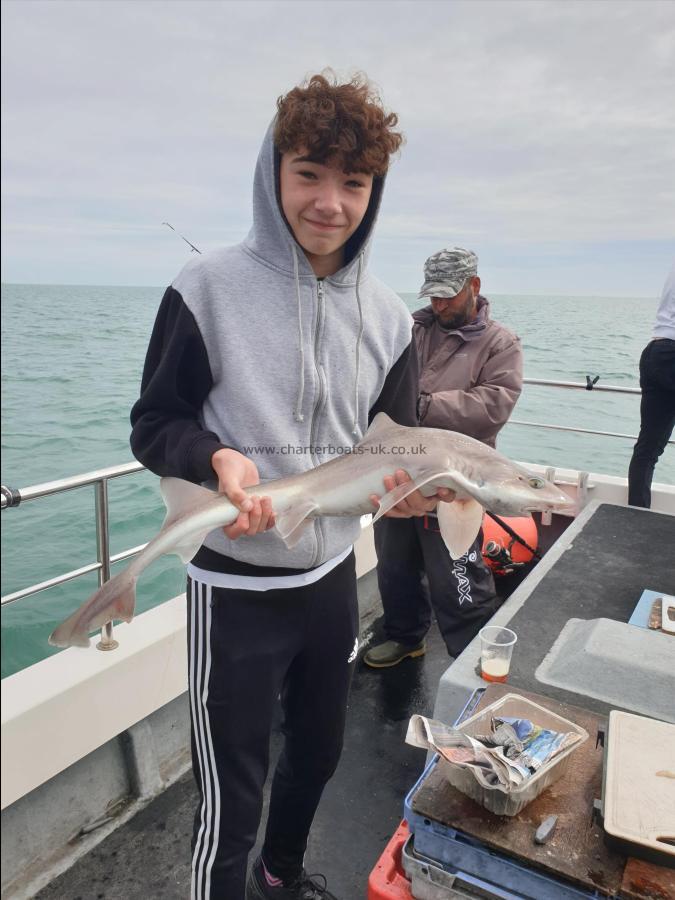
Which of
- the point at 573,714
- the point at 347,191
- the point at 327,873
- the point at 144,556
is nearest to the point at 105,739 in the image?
the point at 327,873

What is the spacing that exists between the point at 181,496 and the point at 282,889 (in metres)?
1.55

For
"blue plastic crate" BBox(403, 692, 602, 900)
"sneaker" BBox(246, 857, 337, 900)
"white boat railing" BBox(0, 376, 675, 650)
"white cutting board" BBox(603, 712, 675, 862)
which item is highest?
"white boat railing" BBox(0, 376, 675, 650)

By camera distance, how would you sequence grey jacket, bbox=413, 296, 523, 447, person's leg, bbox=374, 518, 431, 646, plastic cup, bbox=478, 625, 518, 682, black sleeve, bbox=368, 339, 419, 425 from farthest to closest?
person's leg, bbox=374, 518, 431, 646 → grey jacket, bbox=413, 296, 523, 447 → plastic cup, bbox=478, 625, 518, 682 → black sleeve, bbox=368, 339, 419, 425

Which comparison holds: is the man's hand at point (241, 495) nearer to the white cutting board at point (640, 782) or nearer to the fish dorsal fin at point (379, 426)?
the fish dorsal fin at point (379, 426)

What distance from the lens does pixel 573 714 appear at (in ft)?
6.68

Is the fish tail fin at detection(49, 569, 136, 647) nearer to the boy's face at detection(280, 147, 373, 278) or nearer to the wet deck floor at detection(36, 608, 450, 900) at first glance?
the boy's face at detection(280, 147, 373, 278)

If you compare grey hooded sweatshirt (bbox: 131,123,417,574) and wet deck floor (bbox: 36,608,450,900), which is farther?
wet deck floor (bbox: 36,608,450,900)

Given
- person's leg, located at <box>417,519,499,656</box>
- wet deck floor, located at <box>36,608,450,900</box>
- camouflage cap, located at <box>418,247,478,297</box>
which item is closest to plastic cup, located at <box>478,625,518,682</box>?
wet deck floor, located at <box>36,608,450,900</box>

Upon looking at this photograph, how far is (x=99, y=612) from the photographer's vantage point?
1.56 meters

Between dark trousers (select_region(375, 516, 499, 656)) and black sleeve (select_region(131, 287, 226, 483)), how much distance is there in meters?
2.06

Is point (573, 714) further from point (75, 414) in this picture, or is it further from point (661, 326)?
point (75, 414)

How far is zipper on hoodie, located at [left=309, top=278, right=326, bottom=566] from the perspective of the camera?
6.39ft

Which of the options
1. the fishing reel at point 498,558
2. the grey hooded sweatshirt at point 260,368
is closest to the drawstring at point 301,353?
the grey hooded sweatshirt at point 260,368

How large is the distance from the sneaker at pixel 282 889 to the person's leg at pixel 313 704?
110mm
